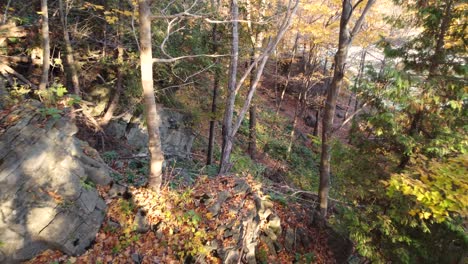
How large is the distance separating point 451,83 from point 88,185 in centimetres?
736

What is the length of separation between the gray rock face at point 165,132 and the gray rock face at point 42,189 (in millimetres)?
4808

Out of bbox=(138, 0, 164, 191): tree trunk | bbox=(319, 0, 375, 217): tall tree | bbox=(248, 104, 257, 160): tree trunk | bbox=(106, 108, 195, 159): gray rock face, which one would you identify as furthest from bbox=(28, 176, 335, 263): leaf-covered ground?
bbox=(248, 104, 257, 160): tree trunk

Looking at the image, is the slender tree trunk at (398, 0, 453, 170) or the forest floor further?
the slender tree trunk at (398, 0, 453, 170)

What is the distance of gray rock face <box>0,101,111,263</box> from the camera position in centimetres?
475

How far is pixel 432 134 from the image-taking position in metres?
5.72

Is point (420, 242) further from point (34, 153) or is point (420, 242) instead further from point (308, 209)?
point (34, 153)

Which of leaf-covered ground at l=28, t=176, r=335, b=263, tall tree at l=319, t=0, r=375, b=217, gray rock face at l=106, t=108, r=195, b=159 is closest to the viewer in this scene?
leaf-covered ground at l=28, t=176, r=335, b=263

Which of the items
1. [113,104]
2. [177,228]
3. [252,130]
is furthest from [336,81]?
[252,130]

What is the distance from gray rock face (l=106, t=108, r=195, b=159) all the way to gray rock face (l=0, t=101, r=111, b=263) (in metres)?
4.81

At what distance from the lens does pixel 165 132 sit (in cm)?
1277

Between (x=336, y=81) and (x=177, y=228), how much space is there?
5115mm

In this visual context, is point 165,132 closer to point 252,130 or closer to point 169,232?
point 252,130

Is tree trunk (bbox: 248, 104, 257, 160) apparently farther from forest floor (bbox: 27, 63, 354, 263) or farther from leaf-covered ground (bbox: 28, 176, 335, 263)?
leaf-covered ground (bbox: 28, 176, 335, 263)

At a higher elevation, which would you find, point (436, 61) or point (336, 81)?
point (436, 61)
